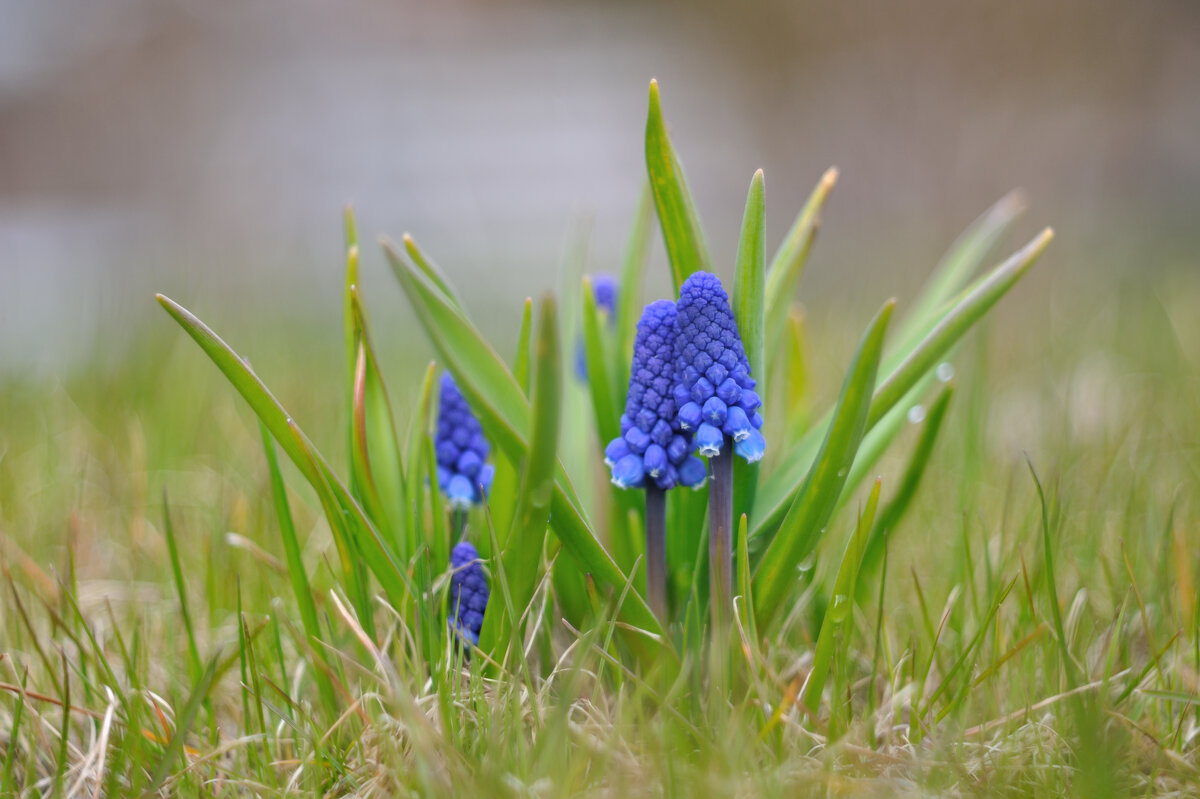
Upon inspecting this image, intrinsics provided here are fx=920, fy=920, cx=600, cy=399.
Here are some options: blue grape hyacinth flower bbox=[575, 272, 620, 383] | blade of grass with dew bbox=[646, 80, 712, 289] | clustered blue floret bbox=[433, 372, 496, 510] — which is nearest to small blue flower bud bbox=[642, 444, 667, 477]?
blade of grass with dew bbox=[646, 80, 712, 289]

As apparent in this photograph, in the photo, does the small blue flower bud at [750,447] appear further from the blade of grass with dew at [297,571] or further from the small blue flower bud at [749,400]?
the blade of grass with dew at [297,571]

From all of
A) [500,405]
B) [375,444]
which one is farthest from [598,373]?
[375,444]

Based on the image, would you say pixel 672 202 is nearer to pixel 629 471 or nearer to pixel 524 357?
pixel 524 357

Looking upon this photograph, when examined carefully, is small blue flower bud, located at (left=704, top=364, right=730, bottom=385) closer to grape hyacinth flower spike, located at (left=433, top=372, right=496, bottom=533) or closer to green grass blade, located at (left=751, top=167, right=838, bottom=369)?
green grass blade, located at (left=751, top=167, right=838, bottom=369)

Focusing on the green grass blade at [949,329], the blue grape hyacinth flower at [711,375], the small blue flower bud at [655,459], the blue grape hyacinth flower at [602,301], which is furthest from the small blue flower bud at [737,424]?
the blue grape hyacinth flower at [602,301]

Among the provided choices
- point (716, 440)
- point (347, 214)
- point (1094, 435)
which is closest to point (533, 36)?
point (1094, 435)
